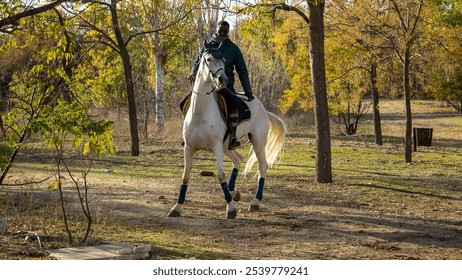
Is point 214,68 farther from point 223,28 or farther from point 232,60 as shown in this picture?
point 232,60

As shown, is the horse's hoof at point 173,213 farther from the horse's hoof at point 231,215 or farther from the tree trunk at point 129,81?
the tree trunk at point 129,81

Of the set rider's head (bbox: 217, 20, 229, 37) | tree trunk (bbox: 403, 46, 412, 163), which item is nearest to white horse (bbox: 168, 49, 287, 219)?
rider's head (bbox: 217, 20, 229, 37)

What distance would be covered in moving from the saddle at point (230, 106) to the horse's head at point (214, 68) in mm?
910

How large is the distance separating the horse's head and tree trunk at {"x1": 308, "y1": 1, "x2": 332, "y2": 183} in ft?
20.7

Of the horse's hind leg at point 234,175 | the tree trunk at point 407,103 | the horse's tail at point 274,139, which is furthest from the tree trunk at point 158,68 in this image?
the horse's hind leg at point 234,175

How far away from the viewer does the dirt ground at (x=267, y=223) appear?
10.1 m

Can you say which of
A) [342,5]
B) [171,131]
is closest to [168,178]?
[342,5]

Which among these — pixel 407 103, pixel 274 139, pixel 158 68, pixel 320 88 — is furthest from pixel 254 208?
pixel 158 68

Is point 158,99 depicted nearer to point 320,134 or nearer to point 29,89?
point 320,134

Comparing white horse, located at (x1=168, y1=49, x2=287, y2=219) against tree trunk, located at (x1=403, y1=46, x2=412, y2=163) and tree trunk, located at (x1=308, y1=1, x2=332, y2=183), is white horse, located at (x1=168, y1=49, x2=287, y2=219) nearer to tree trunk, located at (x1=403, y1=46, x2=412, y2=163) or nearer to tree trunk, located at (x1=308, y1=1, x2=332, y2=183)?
tree trunk, located at (x1=308, y1=1, x2=332, y2=183)

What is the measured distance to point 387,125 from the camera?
47.6 m

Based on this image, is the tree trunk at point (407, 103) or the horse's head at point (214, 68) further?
the tree trunk at point (407, 103)

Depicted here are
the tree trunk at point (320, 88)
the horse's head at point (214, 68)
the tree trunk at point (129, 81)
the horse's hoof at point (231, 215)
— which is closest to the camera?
the horse's head at point (214, 68)

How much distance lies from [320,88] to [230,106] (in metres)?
5.54
